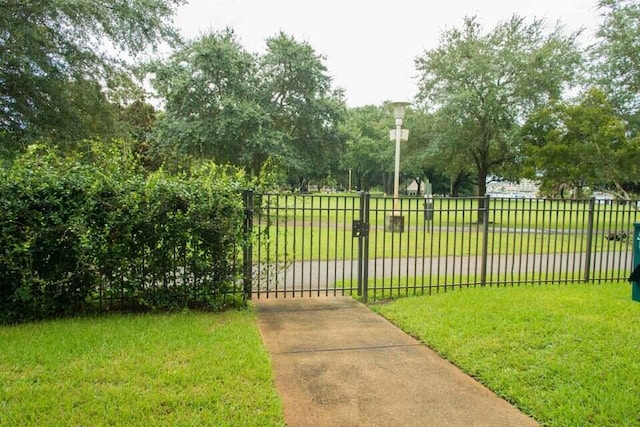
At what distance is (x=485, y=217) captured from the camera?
276 inches

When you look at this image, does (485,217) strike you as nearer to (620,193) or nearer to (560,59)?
(620,193)

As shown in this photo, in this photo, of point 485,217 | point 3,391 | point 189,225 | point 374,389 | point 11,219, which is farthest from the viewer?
point 485,217

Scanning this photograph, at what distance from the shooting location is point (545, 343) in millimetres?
→ 4516

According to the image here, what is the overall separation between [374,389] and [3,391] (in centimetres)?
286

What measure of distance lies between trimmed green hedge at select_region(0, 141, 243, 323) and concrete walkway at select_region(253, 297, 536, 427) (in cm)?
123

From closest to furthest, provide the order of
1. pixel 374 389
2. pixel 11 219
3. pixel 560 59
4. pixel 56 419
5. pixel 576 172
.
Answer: pixel 56 419 → pixel 374 389 → pixel 11 219 → pixel 576 172 → pixel 560 59

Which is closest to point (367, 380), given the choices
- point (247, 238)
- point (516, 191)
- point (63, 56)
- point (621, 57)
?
point (247, 238)

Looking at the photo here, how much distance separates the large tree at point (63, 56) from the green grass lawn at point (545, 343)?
1139 centimetres

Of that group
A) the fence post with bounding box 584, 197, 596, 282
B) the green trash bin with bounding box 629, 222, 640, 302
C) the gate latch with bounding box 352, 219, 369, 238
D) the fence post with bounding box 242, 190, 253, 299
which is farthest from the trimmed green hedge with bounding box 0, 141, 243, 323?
the fence post with bounding box 584, 197, 596, 282

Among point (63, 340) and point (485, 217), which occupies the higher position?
point (485, 217)

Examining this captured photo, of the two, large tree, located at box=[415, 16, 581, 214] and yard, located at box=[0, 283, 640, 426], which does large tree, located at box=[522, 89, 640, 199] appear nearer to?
large tree, located at box=[415, 16, 581, 214]

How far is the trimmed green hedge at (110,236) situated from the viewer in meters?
4.91

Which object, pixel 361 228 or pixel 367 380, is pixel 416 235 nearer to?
pixel 361 228

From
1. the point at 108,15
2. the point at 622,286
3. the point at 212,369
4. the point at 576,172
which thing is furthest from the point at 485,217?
the point at 108,15
